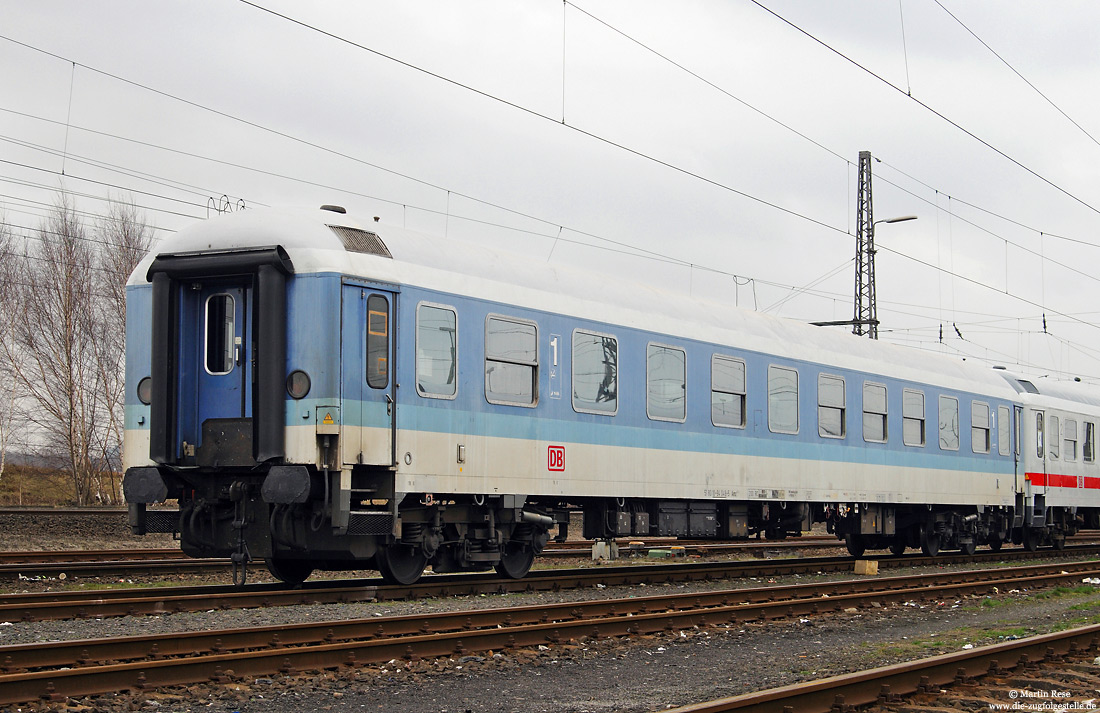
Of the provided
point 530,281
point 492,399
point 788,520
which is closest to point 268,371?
point 492,399

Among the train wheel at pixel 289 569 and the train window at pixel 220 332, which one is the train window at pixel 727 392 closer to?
the train wheel at pixel 289 569

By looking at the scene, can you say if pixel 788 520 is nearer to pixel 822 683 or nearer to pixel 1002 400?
pixel 1002 400

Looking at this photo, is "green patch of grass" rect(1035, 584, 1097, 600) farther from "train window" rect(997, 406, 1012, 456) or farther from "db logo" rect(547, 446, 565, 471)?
"train window" rect(997, 406, 1012, 456)

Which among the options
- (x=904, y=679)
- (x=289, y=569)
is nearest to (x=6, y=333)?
(x=289, y=569)

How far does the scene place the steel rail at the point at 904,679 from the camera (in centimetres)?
691

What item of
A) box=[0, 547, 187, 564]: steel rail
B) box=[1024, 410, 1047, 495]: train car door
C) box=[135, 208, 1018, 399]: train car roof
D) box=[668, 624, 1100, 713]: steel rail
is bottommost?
box=[0, 547, 187, 564]: steel rail

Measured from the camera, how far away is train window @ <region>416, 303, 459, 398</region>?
1266 cm

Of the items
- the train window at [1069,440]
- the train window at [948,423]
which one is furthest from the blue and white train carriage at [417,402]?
the train window at [1069,440]

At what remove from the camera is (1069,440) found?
26875mm

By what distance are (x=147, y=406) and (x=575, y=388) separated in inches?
194

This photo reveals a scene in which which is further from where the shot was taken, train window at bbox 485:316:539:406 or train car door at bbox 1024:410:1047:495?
train car door at bbox 1024:410:1047:495

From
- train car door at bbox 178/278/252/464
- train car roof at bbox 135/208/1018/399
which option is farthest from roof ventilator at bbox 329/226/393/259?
train car door at bbox 178/278/252/464

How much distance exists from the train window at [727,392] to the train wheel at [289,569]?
20.5 ft

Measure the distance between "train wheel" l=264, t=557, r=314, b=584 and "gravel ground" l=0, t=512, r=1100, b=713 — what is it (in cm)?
201
